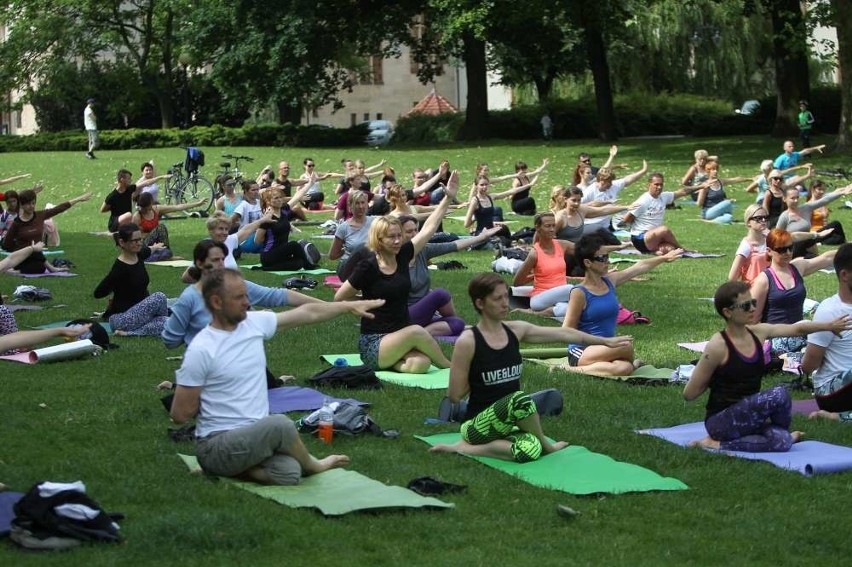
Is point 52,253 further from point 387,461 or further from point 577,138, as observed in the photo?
point 577,138

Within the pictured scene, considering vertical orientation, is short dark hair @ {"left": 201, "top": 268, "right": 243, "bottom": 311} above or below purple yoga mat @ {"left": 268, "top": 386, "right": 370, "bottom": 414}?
above

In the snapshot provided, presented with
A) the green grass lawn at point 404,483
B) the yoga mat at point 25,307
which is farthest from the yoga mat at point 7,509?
the yoga mat at point 25,307

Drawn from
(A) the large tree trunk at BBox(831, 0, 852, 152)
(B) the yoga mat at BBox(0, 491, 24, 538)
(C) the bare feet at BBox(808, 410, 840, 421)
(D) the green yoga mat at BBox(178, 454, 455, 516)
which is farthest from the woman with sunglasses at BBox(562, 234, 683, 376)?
(A) the large tree trunk at BBox(831, 0, 852, 152)

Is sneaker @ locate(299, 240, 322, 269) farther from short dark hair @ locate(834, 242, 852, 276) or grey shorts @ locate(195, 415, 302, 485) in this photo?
grey shorts @ locate(195, 415, 302, 485)

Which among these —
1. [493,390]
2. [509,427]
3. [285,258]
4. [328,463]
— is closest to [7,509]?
[328,463]

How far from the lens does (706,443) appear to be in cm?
820

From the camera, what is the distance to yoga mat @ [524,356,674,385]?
1058 centimetres

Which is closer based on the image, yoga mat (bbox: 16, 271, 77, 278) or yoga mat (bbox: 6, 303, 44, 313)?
yoga mat (bbox: 6, 303, 44, 313)

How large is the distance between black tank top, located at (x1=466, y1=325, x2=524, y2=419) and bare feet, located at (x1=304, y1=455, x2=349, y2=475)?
1.00 m

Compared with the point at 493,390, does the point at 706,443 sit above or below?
below

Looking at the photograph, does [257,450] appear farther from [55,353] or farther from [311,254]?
[311,254]

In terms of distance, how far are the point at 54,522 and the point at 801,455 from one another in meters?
4.32

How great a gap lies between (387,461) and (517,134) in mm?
40143

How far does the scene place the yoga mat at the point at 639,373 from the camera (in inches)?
416
